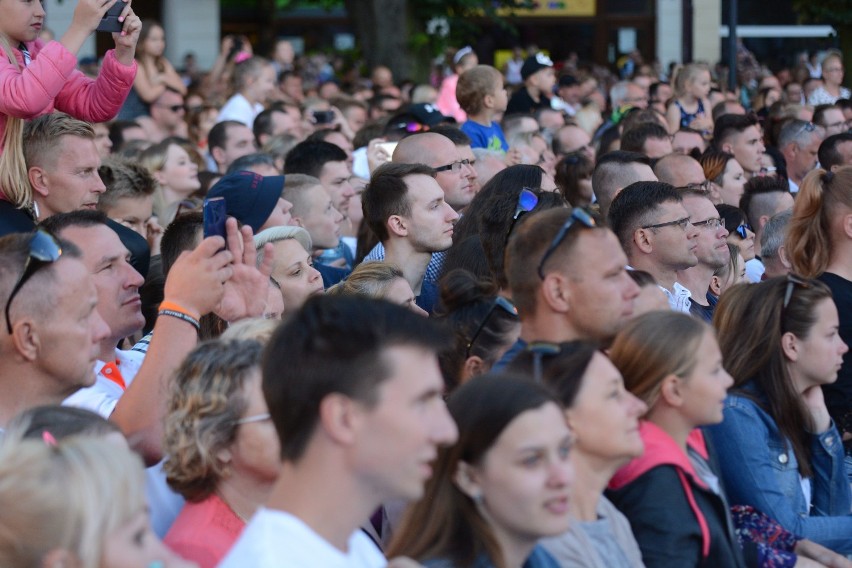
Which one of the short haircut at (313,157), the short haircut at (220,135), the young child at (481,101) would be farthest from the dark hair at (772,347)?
the short haircut at (220,135)

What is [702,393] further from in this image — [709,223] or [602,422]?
[709,223]

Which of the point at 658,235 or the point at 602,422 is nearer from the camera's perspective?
the point at 602,422

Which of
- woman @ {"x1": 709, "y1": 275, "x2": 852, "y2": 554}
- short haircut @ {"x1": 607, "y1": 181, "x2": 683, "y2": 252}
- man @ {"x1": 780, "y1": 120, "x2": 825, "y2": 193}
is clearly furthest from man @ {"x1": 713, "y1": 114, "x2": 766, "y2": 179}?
woman @ {"x1": 709, "y1": 275, "x2": 852, "y2": 554}


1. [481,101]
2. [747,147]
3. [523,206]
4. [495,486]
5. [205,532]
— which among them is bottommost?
[747,147]

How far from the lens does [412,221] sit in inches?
243

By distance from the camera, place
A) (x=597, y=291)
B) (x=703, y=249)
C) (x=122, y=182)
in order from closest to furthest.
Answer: (x=597, y=291)
(x=703, y=249)
(x=122, y=182)

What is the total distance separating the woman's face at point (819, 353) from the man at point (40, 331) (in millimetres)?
2404

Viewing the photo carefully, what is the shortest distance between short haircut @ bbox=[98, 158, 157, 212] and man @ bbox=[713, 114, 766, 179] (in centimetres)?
502

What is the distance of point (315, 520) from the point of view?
240cm

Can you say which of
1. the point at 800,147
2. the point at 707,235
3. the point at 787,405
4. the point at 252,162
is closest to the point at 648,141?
the point at 800,147

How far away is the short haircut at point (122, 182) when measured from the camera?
6.49m

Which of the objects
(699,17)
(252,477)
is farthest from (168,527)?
(699,17)

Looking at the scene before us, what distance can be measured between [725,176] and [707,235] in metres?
2.94

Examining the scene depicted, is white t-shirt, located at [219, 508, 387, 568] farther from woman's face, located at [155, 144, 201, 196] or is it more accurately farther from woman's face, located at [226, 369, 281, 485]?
woman's face, located at [155, 144, 201, 196]
